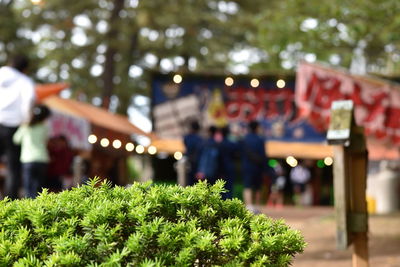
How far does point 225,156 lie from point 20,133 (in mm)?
3334

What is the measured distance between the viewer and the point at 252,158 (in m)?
11.8

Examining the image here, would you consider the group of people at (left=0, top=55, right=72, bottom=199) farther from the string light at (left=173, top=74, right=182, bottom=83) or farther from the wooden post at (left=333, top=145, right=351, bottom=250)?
the string light at (left=173, top=74, right=182, bottom=83)

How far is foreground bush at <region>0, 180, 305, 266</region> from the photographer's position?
2.95 meters

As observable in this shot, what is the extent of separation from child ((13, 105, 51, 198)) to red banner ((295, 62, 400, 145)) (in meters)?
5.92

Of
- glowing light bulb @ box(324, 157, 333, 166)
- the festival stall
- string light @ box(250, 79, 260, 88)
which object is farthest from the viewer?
glowing light bulb @ box(324, 157, 333, 166)

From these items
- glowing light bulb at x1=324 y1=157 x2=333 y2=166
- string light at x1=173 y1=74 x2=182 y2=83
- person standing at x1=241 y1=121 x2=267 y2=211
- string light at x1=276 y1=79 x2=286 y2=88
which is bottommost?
glowing light bulb at x1=324 y1=157 x2=333 y2=166

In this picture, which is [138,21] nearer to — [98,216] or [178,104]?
[178,104]

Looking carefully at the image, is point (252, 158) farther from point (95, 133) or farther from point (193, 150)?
point (95, 133)

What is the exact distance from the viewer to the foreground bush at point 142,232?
2949 millimetres

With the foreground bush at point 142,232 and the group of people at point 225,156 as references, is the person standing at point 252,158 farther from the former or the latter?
the foreground bush at point 142,232

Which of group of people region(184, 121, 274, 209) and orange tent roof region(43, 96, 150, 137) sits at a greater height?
orange tent roof region(43, 96, 150, 137)

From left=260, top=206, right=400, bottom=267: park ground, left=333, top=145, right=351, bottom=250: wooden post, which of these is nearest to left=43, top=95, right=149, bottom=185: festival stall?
left=260, top=206, right=400, bottom=267: park ground

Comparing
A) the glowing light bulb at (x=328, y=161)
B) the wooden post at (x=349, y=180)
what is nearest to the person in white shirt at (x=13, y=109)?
the wooden post at (x=349, y=180)

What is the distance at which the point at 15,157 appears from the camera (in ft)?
30.6
